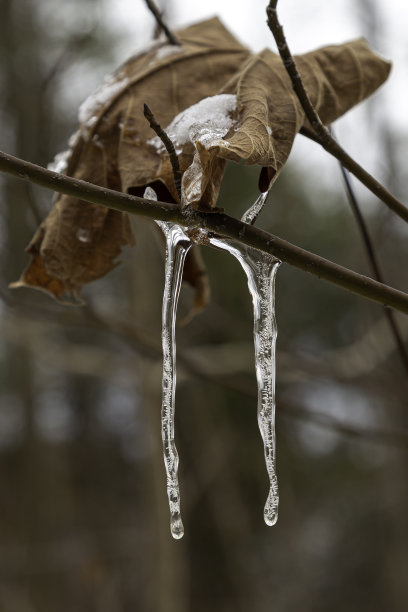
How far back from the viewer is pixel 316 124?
519mm

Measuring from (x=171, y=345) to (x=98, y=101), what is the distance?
13.1 inches

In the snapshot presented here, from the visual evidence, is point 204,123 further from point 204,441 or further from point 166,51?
point 204,441

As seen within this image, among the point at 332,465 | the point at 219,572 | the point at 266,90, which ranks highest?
the point at 266,90

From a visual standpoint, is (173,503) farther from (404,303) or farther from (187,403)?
(187,403)

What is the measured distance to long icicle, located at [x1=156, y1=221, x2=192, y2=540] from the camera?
59 cm

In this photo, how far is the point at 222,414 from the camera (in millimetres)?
5621

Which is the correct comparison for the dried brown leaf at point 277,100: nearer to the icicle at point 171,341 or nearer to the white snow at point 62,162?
the icicle at point 171,341

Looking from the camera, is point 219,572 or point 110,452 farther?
point 110,452

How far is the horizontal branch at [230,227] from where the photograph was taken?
417mm

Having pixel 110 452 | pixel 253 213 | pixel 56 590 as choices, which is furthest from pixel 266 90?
pixel 110 452

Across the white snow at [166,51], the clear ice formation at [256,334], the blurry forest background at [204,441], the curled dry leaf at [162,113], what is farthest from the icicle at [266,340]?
the blurry forest background at [204,441]

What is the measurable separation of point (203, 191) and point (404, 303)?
0.19 m

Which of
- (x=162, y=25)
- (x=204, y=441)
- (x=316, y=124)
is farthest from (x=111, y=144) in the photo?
(x=204, y=441)

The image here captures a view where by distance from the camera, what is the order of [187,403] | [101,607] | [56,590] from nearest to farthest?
[101,607] → [56,590] → [187,403]
